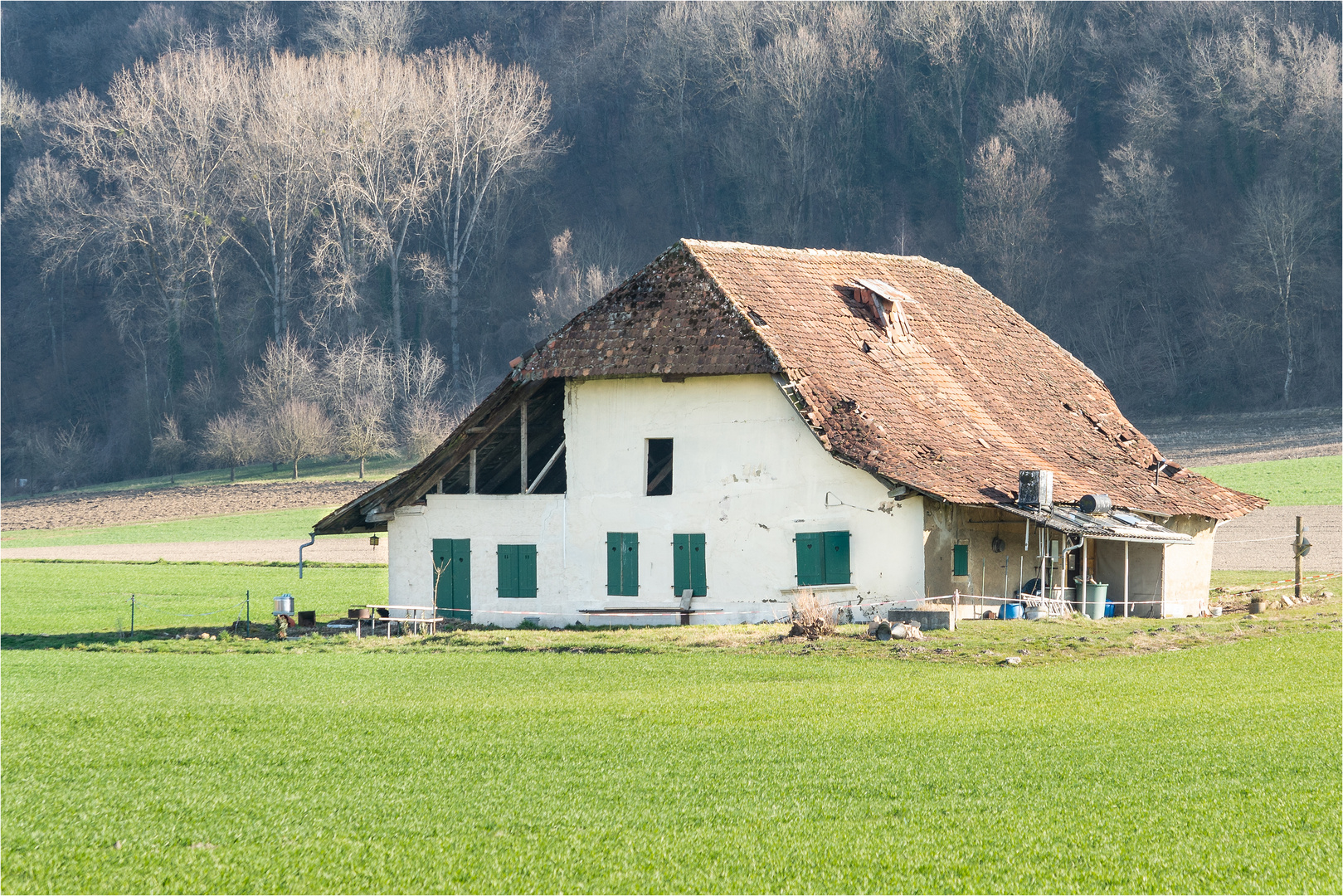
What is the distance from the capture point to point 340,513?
33000mm

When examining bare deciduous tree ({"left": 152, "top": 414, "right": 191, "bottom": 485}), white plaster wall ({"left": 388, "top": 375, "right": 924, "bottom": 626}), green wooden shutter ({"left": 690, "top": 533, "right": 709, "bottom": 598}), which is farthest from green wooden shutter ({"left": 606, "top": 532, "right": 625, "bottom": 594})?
bare deciduous tree ({"left": 152, "top": 414, "right": 191, "bottom": 485})

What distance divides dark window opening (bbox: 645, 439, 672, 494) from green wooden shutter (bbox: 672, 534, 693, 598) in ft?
3.82

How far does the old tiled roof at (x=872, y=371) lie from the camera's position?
29922 millimetres

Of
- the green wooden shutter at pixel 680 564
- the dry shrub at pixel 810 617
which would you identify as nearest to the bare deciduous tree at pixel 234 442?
the green wooden shutter at pixel 680 564

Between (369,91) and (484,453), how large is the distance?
6533 cm

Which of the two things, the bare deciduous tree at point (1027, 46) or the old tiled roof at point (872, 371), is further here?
the bare deciduous tree at point (1027, 46)

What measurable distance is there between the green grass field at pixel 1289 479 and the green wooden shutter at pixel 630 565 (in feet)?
91.5

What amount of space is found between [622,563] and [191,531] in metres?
40.7

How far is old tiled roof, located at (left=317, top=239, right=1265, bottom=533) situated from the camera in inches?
1180

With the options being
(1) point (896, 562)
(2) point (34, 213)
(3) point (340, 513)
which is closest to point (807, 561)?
(1) point (896, 562)

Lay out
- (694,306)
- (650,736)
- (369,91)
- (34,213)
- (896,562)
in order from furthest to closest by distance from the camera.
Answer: (34,213) < (369,91) < (694,306) < (896,562) < (650,736)

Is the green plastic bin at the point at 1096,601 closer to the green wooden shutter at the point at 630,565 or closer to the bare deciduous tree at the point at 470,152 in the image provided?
the green wooden shutter at the point at 630,565

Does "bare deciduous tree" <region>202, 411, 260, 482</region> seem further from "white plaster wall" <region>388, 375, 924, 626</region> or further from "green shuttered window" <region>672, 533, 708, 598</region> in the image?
"green shuttered window" <region>672, 533, 708, 598</region>

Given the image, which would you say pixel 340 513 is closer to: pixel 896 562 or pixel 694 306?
pixel 694 306
